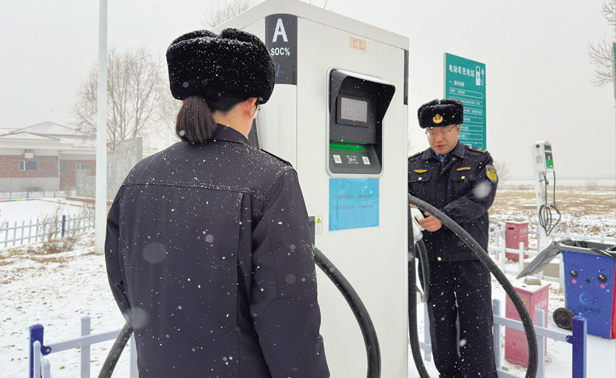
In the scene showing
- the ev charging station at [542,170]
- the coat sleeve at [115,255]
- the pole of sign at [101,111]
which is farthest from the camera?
the pole of sign at [101,111]

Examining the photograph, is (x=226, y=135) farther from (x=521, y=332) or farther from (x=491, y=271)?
(x=521, y=332)

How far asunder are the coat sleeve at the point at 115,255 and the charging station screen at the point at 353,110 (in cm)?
115

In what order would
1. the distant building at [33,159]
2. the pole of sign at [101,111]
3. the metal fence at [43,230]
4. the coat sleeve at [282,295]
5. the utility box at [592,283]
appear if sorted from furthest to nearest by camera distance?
the distant building at [33,159], the metal fence at [43,230], the pole of sign at [101,111], the utility box at [592,283], the coat sleeve at [282,295]

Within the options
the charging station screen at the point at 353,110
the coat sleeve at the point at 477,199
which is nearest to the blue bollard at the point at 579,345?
the coat sleeve at the point at 477,199

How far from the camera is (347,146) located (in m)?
1.97

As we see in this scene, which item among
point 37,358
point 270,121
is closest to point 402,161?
point 270,121

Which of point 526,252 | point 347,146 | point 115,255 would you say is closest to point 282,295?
point 115,255

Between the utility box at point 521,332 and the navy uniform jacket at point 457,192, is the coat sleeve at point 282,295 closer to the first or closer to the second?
the navy uniform jacket at point 457,192

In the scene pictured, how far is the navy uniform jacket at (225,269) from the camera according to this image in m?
0.90

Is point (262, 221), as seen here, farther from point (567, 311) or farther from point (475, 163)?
point (567, 311)

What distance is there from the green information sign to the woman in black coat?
3.67m

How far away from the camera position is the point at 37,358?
1937 millimetres

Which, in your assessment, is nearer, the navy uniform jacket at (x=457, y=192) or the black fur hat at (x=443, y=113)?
the navy uniform jacket at (x=457, y=192)

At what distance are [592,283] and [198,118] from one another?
166 inches
